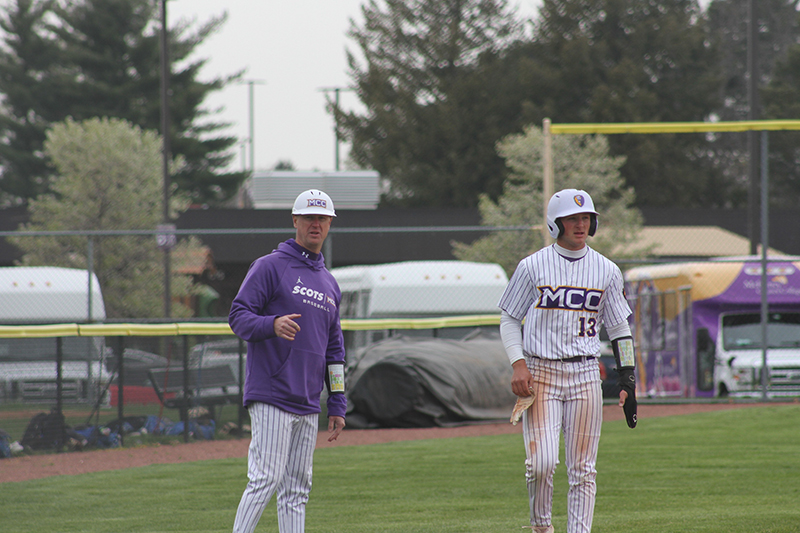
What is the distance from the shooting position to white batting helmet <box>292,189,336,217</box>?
5.19m

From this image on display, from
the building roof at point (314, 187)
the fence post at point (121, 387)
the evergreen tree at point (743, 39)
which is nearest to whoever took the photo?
the fence post at point (121, 387)

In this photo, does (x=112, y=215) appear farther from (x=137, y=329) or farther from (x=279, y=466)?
(x=279, y=466)

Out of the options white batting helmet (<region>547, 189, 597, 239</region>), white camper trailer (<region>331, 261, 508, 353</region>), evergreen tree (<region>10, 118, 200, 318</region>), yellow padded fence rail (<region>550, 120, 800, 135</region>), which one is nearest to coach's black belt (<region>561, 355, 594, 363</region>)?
white batting helmet (<region>547, 189, 597, 239</region>)

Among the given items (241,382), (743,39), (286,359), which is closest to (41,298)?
(241,382)

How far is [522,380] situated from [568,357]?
0.28 m

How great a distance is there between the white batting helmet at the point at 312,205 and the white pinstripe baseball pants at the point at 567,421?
1.42m

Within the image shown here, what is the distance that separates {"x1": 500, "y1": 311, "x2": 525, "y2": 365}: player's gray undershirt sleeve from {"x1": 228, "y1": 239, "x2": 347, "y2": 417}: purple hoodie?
1.04 metres

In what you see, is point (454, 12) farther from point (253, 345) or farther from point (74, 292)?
point (253, 345)

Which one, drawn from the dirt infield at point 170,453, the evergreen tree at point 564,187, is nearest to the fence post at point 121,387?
the dirt infield at point 170,453

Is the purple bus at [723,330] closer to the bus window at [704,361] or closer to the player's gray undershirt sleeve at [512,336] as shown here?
the bus window at [704,361]

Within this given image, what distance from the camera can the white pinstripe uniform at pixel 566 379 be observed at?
5422 mm

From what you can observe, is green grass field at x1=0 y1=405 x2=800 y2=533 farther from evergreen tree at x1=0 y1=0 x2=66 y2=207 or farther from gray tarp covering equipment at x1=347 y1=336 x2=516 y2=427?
evergreen tree at x1=0 y1=0 x2=66 y2=207

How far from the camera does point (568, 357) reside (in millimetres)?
5418

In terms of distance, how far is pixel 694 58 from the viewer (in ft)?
166
